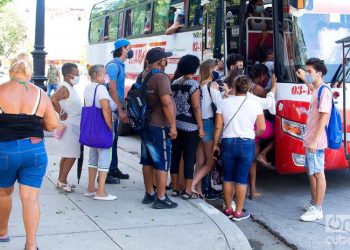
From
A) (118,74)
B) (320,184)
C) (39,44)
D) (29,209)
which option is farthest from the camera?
(39,44)

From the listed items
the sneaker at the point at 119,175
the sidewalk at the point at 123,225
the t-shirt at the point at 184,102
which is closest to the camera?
the sidewalk at the point at 123,225

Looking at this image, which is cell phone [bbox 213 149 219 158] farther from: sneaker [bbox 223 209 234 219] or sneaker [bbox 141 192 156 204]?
sneaker [bbox 141 192 156 204]

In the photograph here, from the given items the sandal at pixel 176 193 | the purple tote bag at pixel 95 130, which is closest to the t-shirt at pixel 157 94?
the purple tote bag at pixel 95 130

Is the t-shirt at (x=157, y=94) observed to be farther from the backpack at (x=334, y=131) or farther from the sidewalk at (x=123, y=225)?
the backpack at (x=334, y=131)

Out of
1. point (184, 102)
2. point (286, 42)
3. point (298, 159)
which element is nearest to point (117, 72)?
point (184, 102)

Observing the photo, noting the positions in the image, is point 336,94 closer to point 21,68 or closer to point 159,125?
point 159,125

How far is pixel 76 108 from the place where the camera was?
6.57m

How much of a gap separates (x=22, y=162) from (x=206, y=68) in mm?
3032

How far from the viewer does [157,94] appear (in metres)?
6.00

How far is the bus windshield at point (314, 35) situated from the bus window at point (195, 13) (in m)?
2.56

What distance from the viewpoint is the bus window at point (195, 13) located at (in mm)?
9359

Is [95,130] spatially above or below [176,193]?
above

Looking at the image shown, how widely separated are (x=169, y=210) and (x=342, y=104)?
105 inches

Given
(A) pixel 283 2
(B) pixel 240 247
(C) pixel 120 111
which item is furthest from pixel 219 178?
(A) pixel 283 2
